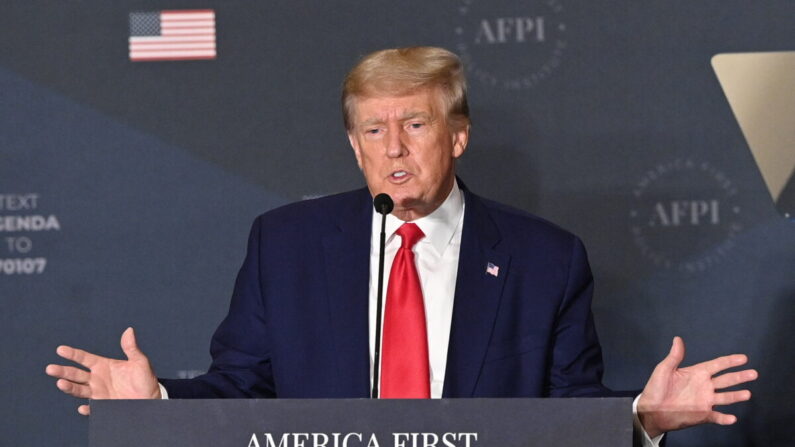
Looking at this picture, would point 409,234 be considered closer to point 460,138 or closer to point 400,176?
point 400,176

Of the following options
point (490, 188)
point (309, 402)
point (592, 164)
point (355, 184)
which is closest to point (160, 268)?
point (355, 184)

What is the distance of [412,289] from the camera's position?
247 centimetres

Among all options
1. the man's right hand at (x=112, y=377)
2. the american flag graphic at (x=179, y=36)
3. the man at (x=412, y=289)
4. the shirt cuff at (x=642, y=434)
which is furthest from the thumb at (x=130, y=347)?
the american flag graphic at (x=179, y=36)

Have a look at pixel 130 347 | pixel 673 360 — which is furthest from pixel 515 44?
pixel 130 347

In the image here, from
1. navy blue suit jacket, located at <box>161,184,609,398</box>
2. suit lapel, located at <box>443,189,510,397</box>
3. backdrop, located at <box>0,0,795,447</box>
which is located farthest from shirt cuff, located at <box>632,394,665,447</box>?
backdrop, located at <box>0,0,795,447</box>

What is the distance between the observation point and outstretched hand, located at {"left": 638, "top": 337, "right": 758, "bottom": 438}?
1986mm

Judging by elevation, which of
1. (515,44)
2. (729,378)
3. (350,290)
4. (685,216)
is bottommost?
(729,378)

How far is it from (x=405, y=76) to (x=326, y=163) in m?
1.00

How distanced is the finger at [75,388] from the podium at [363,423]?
340mm

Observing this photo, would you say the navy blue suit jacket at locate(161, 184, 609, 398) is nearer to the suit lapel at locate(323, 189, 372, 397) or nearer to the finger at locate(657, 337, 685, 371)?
the suit lapel at locate(323, 189, 372, 397)

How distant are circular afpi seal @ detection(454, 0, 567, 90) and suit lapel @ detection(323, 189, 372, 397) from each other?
885 mm

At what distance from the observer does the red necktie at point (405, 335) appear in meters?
2.37

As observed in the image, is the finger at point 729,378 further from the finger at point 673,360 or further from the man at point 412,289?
the man at point 412,289

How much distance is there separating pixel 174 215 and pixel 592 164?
1218 mm
